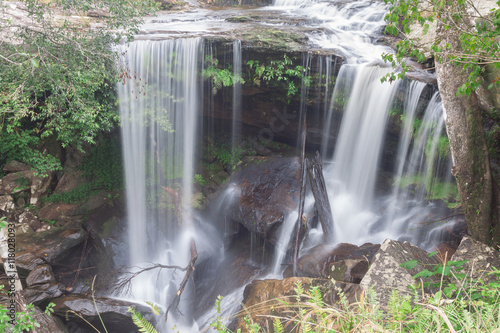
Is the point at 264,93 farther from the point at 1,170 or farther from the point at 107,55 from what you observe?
the point at 1,170

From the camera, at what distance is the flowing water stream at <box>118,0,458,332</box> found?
7227 millimetres

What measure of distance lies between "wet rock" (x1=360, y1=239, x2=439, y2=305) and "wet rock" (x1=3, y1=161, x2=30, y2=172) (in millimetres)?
9089

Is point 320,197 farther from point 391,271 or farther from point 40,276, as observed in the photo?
point 40,276

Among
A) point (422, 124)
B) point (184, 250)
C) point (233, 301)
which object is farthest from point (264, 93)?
point (233, 301)

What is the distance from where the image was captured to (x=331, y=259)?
605 centimetres

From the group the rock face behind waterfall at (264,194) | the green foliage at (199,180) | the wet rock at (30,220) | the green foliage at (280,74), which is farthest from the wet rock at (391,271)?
the wet rock at (30,220)

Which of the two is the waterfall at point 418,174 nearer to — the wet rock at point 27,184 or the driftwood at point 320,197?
the driftwood at point 320,197

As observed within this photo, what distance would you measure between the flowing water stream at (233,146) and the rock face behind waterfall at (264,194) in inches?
14.6

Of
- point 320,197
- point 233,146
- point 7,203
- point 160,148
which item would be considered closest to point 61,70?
point 160,148

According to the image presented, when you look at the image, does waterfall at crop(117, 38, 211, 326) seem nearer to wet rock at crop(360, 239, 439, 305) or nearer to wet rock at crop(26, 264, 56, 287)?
wet rock at crop(26, 264, 56, 287)

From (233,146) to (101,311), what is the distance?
610cm

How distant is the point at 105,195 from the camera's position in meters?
8.98

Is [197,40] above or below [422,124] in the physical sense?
above

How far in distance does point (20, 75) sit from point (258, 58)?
553 cm
